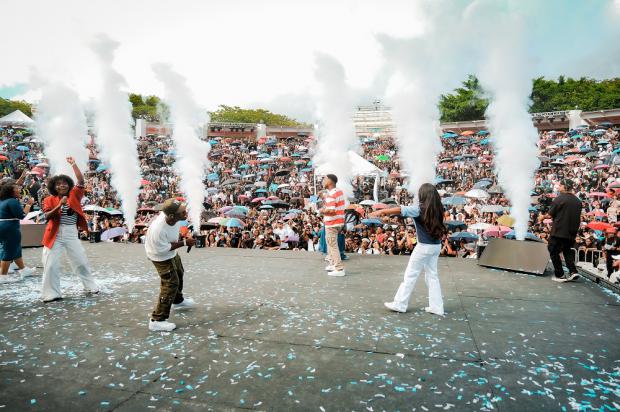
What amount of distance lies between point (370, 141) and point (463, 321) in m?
35.5

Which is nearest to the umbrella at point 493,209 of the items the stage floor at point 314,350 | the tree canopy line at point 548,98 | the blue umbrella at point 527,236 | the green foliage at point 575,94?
the blue umbrella at point 527,236

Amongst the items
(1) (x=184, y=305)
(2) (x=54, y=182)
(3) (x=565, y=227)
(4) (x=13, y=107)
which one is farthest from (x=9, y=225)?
(4) (x=13, y=107)

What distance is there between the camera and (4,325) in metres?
4.26

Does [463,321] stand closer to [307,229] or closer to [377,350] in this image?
[377,350]

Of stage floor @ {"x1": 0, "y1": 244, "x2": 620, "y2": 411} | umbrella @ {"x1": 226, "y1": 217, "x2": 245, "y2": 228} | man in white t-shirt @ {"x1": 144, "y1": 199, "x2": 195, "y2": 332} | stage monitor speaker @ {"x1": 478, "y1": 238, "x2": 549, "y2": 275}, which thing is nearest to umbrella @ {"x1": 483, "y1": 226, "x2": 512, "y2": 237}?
stage monitor speaker @ {"x1": 478, "y1": 238, "x2": 549, "y2": 275}

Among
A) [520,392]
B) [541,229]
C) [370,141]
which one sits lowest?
[520,392]

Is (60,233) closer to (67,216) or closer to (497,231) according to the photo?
(67,216)

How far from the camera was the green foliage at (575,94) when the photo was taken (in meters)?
45.0

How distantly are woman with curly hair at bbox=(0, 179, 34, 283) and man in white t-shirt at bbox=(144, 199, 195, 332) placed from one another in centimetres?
370

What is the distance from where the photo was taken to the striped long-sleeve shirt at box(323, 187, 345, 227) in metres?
7.16

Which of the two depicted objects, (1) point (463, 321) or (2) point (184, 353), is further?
(1) point (463, 321)

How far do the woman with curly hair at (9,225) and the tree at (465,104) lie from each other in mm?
50700

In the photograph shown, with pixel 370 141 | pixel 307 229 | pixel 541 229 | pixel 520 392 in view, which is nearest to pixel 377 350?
pixel 520 392

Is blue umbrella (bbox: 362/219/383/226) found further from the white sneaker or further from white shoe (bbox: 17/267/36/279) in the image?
the white sneaker
